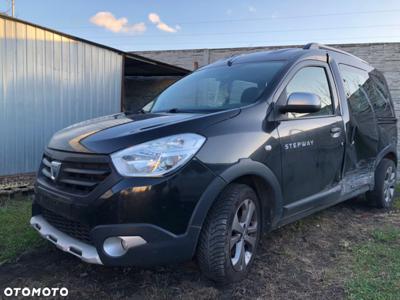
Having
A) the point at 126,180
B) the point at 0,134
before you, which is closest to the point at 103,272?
the point at 126,180

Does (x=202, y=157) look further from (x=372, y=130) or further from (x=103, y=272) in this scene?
(x=372, y=130)

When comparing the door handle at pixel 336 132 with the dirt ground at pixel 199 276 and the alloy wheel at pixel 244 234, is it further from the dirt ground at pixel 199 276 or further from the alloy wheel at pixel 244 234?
the alloy wheel at pixel 244 234

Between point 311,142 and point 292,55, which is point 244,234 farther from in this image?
point 292,55

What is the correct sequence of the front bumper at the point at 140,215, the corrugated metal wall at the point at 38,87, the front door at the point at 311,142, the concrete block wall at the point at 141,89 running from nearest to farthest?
the front bumper at the point at 140,215 < the front door at the point at 311,142 < the corrugated metal wall at the point at 38,87 < the concrete block wall at the point at 141,89

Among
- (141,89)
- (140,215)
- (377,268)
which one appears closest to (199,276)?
(140,215)

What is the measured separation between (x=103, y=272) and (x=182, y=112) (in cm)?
148

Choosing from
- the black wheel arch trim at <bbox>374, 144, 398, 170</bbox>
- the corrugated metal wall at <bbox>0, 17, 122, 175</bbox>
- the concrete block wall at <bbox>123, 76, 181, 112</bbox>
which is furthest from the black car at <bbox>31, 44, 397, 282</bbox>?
the concrete block wall at <bbox>123, 76, 181, 112</bbox>

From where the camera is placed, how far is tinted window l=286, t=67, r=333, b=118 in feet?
11.9

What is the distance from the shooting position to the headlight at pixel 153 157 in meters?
2.52

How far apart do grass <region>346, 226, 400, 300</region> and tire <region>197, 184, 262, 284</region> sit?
2.72 ft

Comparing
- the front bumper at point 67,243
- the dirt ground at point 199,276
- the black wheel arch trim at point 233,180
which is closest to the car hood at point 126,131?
the black wheel arch trim at point 233,180

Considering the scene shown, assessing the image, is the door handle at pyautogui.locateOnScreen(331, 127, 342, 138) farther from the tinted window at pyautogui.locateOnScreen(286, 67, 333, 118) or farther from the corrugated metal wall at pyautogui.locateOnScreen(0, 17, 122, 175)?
the corrugated metal wall at pyautogui.locateOnScreen(0, 17, 122, 175)

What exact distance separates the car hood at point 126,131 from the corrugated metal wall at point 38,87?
3.70 meters

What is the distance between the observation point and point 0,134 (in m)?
6.22
